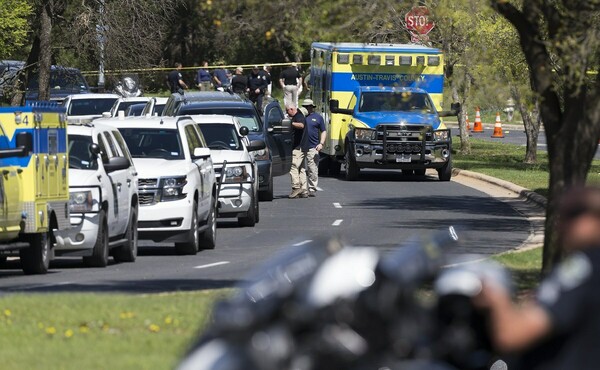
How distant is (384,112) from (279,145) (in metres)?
5.61

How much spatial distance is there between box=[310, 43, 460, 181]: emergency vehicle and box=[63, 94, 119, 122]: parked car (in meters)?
7.93

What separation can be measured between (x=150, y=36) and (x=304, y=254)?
3716 cm

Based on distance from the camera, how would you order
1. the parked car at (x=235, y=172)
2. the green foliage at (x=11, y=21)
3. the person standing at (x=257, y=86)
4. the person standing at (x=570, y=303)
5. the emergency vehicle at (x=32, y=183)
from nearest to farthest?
the person standing at (x=570, y=303), the emergency vehicle at (x=32, y=183), the parked car at (x=235, y=172), the green foliage at (x=11, y=21), the person standing at (x=257, y=86)

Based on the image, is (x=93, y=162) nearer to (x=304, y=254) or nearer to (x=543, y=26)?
(x=543, y=26)

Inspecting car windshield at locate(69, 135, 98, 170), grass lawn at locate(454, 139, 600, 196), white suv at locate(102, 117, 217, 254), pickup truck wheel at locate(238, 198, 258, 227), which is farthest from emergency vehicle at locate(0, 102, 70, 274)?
grass lawn at locate(454, 139, 600, 196)

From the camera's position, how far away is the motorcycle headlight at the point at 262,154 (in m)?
27.3

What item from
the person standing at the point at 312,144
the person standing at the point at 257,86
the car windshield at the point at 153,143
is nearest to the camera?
the car windshield at the point at 153,143

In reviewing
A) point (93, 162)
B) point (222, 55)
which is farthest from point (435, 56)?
point (222, 55)

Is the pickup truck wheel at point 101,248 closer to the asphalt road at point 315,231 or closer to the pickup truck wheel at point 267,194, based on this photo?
the asphalt road at point 315,231

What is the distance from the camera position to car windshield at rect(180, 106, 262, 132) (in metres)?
27.7

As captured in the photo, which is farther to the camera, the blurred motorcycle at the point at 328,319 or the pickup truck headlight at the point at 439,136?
the pickup truck headlight at the point at 439,136

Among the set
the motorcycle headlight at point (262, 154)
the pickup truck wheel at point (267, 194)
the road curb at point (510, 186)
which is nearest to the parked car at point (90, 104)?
the road curb at point (510, 186)

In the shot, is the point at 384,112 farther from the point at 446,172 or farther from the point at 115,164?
the point at 115,164

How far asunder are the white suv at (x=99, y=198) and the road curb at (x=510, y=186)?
8704mm
